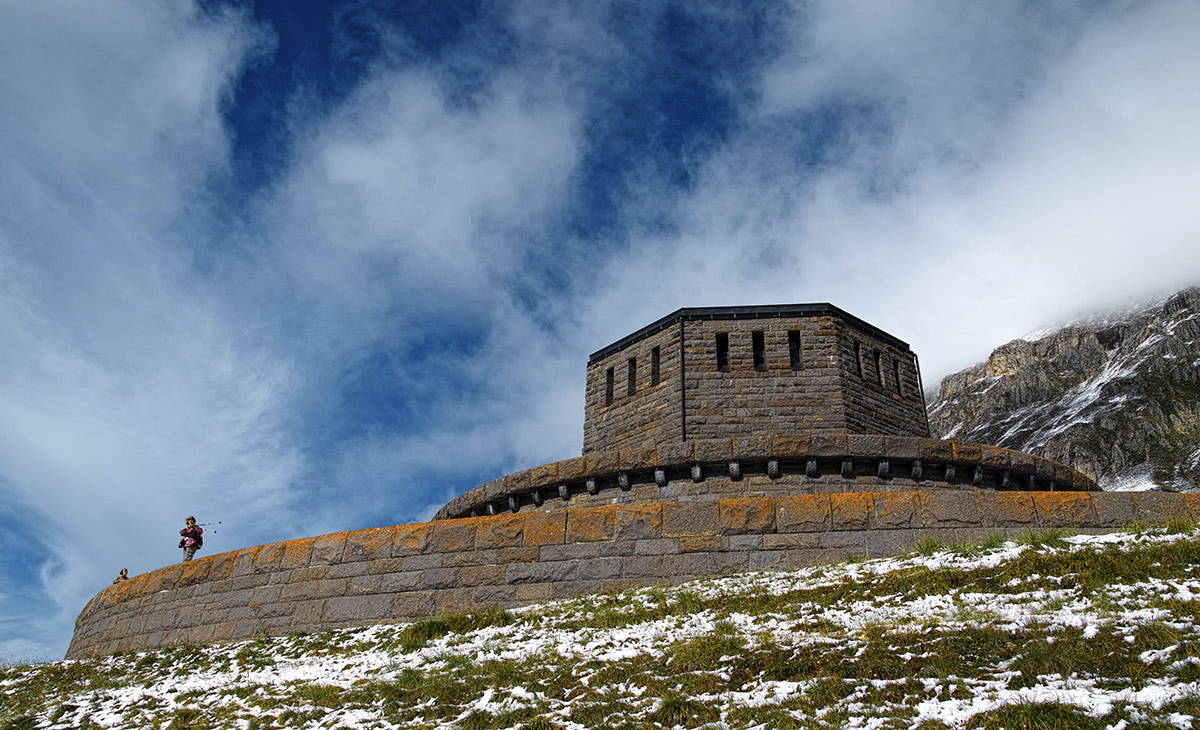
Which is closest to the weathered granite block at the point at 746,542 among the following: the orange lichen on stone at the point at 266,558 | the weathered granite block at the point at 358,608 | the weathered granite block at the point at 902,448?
the weathered granite block at the point at 358,608

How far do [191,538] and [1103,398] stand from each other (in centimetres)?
9005

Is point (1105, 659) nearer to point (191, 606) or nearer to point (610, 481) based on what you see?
point (610, 481)

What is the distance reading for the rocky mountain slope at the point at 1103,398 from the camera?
237 feet

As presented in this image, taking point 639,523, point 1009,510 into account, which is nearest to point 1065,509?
point 1009,510

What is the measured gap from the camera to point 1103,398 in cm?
8438

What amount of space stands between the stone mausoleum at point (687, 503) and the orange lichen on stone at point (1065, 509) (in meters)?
0.02

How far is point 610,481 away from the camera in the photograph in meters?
13.8

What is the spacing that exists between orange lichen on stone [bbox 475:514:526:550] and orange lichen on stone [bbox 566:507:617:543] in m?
0.56

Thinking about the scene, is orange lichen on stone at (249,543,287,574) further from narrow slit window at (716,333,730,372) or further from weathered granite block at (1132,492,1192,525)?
weathered granite block at (1132,492,1192,525)

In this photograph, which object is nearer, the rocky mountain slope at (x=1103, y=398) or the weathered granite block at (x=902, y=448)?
the weathered granite block at (x=902, y=448)

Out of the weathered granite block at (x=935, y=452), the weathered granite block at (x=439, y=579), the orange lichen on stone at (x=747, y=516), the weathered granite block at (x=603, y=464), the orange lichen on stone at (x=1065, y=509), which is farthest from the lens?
the weathered granite block at (x=603, y=464)

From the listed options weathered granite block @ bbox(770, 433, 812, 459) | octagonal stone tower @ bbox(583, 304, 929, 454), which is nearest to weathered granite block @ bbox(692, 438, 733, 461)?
weathered granite block @ bbox(770, 433, 812, 459)

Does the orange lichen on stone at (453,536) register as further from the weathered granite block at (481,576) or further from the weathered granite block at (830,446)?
the weathered granite block at (830,446)

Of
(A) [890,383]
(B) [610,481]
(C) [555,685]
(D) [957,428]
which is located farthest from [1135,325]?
(C) [555,685]
